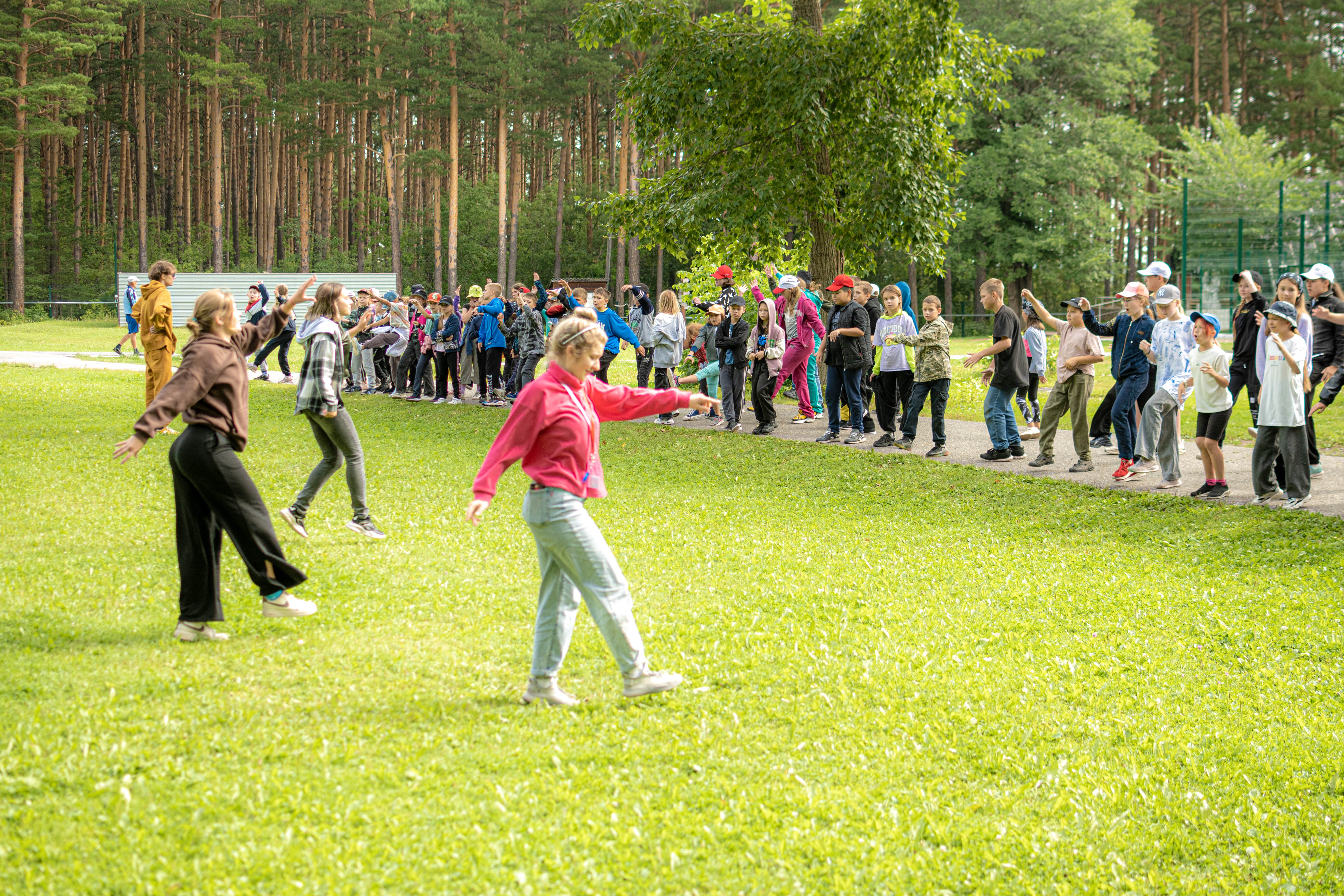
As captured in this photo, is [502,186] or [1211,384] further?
[502,186]

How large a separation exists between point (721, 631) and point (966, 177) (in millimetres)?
45734

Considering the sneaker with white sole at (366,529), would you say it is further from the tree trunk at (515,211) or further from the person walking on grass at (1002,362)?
the tree trunk at (515,211)

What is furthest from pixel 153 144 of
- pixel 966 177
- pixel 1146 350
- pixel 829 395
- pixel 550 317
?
pixel 1146 350

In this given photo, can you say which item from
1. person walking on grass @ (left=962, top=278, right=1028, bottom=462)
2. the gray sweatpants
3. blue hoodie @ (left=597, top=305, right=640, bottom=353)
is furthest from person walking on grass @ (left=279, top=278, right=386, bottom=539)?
the gray sweatpants

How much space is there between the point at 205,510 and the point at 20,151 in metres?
47.4

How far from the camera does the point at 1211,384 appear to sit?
403 inches

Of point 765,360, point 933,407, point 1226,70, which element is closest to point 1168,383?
point 933,407

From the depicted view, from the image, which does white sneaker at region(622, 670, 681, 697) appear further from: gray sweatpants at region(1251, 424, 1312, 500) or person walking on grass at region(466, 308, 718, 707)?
gray sweatpants at region(1251, 424, 1312, 500)

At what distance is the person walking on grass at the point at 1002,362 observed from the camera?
12805 mm

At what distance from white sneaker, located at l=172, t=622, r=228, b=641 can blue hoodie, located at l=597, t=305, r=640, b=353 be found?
948 cm

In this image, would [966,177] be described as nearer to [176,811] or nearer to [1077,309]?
[1077,309]

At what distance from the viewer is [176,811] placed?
14.0ft

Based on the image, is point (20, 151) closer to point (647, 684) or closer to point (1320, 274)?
point (1320, 274)

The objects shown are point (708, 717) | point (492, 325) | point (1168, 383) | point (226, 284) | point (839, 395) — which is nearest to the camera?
point (708, 717)
